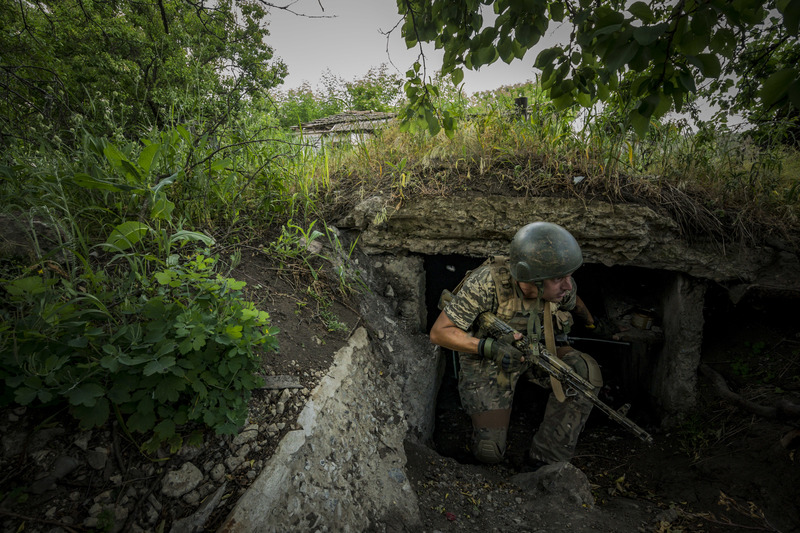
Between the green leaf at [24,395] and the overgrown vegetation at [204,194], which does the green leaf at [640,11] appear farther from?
the green leaf at [24,395]

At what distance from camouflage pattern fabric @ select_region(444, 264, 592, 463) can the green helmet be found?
15.2 inches

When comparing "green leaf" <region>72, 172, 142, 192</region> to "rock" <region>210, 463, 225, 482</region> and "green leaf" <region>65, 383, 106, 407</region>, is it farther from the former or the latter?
"rock" <region>210, 463, 225, 482</region>

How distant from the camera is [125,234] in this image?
1.62 m

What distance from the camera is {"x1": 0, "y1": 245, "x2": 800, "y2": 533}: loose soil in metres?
1.28

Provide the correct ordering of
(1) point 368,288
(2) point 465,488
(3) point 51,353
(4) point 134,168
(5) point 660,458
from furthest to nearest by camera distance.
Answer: (1) point 368,288
(5) point 660,458
(2) point 465,488
(4) point 134,168
(3) point 51,353

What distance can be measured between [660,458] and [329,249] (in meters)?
3.13

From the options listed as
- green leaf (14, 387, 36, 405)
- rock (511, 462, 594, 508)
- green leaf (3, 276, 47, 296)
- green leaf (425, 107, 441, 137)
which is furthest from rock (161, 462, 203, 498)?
rock (511, 462, 594, 508)

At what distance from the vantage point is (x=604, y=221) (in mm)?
2990

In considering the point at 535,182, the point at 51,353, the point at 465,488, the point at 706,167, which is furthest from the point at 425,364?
the point at 706,167

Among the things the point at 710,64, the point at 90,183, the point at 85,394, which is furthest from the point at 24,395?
the point at 710,64

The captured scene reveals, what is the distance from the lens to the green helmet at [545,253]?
2.67 metres

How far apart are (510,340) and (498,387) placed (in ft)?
1.80

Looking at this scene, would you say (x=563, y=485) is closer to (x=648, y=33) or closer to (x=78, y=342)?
(x=648, y=33)

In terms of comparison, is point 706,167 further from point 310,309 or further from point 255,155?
point 255,155
